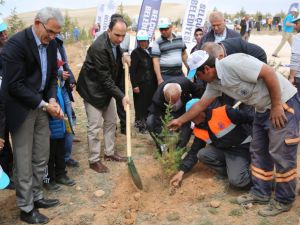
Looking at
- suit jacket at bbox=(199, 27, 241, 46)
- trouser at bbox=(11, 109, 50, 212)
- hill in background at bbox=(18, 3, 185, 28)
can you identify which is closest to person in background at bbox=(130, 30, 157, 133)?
suit jacket at bbox=(199, 27, 241, 46)

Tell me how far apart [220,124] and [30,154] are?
Result: 2.10m

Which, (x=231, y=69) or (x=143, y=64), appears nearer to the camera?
(x=231, y=69)

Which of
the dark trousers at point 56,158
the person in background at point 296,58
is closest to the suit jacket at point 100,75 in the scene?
the dark trousers at point 56,158

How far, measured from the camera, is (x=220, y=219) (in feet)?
11.3

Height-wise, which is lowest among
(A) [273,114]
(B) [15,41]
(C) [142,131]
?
(C) [142,131]

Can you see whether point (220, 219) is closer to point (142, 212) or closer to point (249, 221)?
point (249, 221)

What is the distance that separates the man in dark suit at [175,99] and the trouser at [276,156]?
3.70 feet

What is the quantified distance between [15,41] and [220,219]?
258 cm

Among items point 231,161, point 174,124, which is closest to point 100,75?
point 174,124

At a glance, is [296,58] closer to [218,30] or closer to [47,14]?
[218,30]

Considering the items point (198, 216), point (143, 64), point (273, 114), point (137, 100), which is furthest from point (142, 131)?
point (273, 114)

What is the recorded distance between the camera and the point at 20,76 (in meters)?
3.20

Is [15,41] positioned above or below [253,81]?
above

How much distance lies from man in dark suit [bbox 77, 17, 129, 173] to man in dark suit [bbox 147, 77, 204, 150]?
0.54 m
